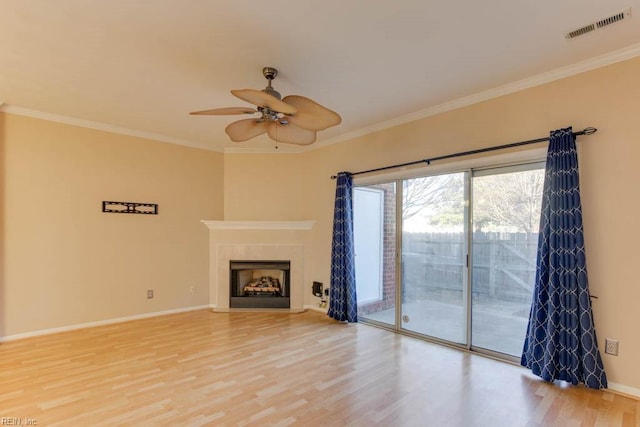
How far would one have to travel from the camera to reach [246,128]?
290cm

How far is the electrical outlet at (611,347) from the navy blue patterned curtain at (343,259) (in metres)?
2.62

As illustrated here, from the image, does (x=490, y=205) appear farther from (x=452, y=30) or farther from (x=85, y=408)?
(x=85, y=408)

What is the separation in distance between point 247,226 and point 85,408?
10.5ft

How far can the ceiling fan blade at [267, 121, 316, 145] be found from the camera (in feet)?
9.25

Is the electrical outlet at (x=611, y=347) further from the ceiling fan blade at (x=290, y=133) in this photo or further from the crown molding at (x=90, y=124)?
the crown molding at (x=90, y=124)

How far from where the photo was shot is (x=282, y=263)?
5242mm

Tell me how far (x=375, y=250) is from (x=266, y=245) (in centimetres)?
181

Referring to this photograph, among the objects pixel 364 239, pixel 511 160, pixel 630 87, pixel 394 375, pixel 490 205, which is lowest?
pixel 394 375

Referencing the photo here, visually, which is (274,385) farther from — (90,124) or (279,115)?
(90,124)

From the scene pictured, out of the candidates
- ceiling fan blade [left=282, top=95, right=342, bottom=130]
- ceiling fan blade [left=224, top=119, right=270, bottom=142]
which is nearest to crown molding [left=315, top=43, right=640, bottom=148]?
ceiling fan blade [left=282, top=95, right=342, bottom=130]

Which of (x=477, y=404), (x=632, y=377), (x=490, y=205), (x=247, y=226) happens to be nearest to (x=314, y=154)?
(x=247, y=226)

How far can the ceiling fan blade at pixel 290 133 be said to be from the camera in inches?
111

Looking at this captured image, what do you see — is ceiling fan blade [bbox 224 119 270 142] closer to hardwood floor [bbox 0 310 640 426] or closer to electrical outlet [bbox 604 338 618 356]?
hardwood floor [bbox 0 310 640 426]

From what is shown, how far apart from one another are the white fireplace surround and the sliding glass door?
1.07 meters
